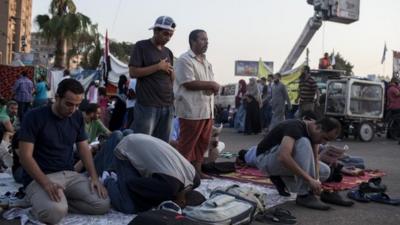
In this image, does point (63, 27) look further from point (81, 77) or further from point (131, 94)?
point (131, 94)

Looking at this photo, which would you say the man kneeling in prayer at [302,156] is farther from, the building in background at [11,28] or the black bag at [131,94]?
the building in background at [11,28]

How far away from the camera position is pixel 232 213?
400 cm

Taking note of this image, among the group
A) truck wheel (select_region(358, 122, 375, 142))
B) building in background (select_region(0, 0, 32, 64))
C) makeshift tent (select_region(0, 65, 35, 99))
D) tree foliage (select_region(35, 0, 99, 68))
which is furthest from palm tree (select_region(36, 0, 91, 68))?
building in background (select_region(0, 0, 32, 64))

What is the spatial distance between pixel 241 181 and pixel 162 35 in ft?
6.71

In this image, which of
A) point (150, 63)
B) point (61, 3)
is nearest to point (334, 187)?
point (150, 63)

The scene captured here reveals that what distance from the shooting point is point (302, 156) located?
5.04 metres

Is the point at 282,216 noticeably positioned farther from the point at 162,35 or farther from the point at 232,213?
the point at 162,35

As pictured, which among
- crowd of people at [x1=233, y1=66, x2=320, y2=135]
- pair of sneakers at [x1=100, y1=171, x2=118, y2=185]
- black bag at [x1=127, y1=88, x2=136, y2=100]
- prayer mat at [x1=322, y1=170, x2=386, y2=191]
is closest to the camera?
pair of sneakers at [x1=100, y1=171, x2=118, y2=185]

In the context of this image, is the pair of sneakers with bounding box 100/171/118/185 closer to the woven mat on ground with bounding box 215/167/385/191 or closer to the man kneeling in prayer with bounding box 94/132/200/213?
the man kneeling in prayer with bounding box 94/132/200/213

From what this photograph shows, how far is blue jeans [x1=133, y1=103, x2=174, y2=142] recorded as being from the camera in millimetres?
5418

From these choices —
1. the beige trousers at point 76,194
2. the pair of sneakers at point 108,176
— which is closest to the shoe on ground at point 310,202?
the pair of sneakers at point 108,176

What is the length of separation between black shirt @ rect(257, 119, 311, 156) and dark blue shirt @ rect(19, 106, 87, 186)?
199 cm

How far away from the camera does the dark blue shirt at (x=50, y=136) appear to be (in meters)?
4.09

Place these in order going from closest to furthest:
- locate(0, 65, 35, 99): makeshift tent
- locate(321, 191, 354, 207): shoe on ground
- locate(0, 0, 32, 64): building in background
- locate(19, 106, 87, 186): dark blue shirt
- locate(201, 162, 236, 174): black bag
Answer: locate(19, 106, 87, 186): dark blue shirt, locate(321, 191, 354, 207): shoe on ground, locate(201, 162, 236, 174): black bag, locate(0, 65, 35, 99): makeshift tent, locate(0, 0, 32, 64): building in background
